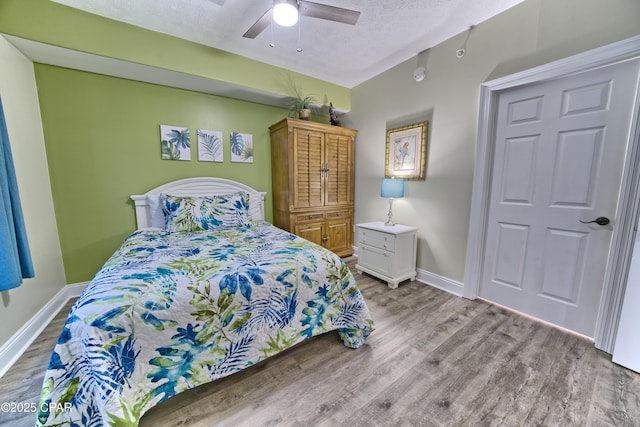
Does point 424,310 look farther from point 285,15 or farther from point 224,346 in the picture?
point 285,15

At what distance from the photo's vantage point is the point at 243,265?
154cm

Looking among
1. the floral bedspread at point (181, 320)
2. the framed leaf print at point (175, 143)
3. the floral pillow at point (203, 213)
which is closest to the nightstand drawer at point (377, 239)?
the floral bedspread at point (181, 320)

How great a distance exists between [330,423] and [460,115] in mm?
2915

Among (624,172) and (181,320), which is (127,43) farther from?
(624,172)

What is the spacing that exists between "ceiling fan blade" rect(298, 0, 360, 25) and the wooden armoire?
1.44 meters

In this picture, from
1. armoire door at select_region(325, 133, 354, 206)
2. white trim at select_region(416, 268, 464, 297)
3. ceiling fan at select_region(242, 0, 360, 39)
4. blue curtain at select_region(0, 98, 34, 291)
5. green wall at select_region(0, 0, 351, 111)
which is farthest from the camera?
armoire door at select_region(325, 133, 354, 206)

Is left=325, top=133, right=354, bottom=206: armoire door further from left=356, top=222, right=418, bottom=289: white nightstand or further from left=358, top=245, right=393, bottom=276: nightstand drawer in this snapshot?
left=358, top=245, right=393, bottom=276: nightstand drawer

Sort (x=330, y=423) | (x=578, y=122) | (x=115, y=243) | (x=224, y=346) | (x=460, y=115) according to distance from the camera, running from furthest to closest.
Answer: (x=115, y=243)
(x=460, y=115)
(x=578, y=122)
(x=224, y=346)
(x=330, y=423)

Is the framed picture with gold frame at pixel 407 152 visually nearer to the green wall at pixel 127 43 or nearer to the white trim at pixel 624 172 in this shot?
the white trim at pixel 624 172

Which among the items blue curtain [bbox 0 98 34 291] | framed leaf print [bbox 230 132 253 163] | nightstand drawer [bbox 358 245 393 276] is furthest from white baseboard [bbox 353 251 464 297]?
blue curtain [bbox 0 98 34 291]

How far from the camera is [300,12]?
1755 mm

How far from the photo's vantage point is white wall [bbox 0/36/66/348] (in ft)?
Result: 5.86

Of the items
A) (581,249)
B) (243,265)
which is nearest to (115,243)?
(243,265)

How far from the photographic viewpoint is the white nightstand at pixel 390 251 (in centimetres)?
274
